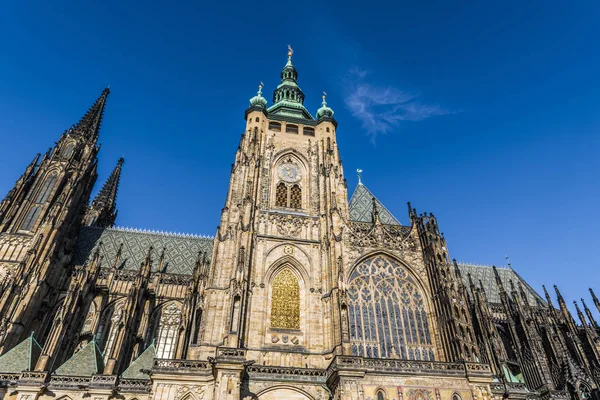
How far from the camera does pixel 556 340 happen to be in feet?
97.8

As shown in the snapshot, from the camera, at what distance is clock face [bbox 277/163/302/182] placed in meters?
31.6

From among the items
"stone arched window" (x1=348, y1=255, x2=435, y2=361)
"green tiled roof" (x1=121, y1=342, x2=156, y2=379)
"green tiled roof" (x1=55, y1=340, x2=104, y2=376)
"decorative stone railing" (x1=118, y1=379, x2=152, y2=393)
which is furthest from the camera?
"stone arched window" (x1=348, y1=255, x2=435, y2=361)

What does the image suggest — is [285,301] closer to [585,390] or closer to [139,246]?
[139,246]

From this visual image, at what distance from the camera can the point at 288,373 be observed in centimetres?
2125

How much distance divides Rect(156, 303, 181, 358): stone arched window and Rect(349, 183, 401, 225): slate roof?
16087 mm

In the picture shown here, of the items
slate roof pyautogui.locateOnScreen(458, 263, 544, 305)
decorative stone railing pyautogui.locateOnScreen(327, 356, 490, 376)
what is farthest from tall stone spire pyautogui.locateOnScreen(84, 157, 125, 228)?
slate roof pyautogui.locateOnScreen(458, 263, 544, 305)

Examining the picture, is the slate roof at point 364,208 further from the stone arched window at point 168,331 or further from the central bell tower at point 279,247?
the stone arched window at point 168,331

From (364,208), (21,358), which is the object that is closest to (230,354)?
(21,358)

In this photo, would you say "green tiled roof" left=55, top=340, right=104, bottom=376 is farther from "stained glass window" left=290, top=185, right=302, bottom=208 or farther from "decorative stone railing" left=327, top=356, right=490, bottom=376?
"stained glass window" left=290, top=185, right=302, bottom=208

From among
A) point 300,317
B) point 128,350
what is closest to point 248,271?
point 300,317

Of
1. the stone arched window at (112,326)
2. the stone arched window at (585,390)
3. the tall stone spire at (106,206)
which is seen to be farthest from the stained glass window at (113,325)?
the stone arched window at (585,390)

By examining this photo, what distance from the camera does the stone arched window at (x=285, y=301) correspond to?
79.4ft

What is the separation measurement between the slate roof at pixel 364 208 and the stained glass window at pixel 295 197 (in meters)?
4.56

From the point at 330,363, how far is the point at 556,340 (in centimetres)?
1945
